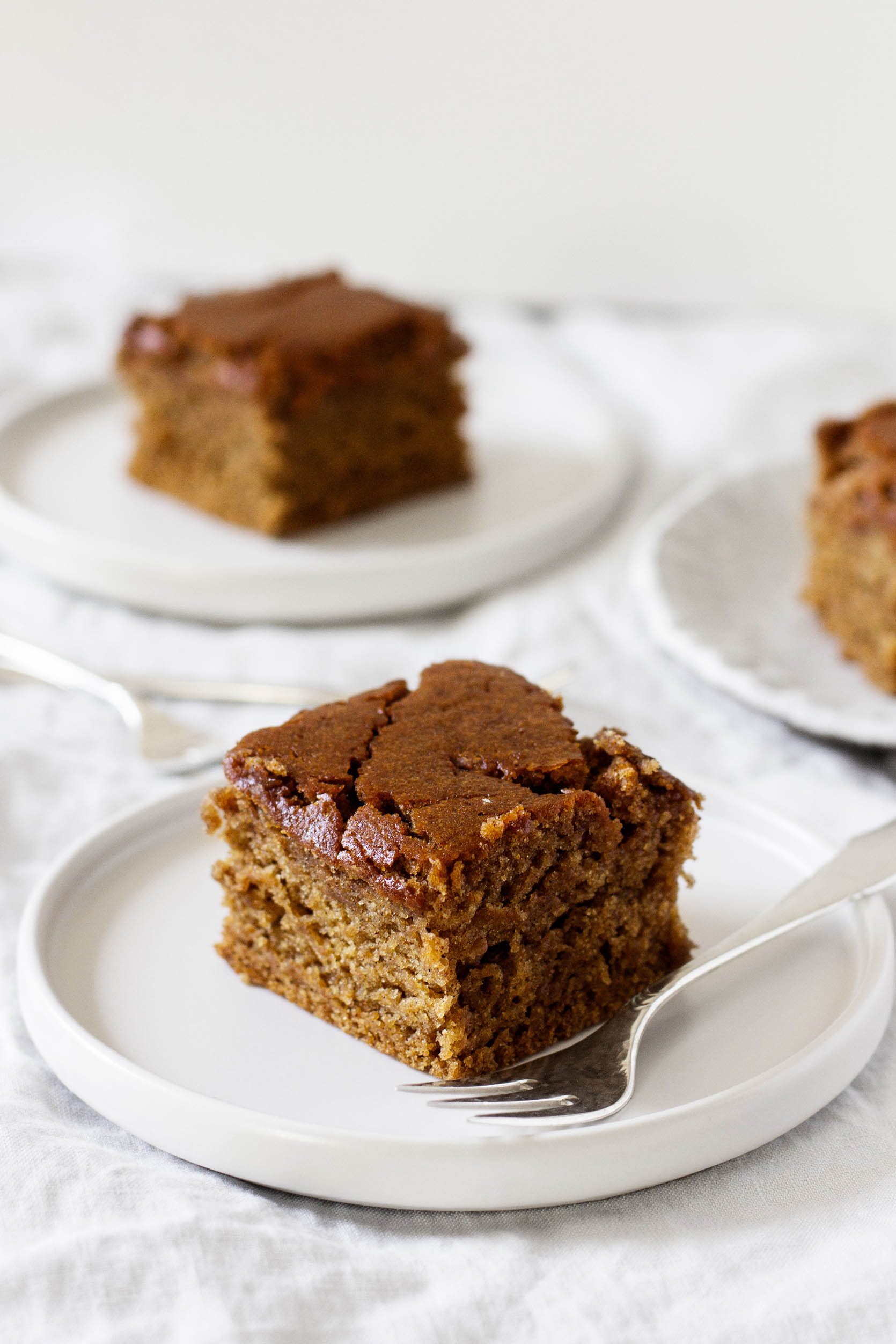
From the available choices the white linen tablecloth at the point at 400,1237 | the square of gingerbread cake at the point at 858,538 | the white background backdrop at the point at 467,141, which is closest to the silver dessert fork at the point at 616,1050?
the white linen tablecloth at the point at 400,1237

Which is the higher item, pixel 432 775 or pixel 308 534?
pixel 432 775

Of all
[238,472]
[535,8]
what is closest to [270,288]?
[238,472]

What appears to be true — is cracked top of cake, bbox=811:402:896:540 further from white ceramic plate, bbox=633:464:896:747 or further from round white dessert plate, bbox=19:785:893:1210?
round white dessert plate, bbox=19:785:893:1210

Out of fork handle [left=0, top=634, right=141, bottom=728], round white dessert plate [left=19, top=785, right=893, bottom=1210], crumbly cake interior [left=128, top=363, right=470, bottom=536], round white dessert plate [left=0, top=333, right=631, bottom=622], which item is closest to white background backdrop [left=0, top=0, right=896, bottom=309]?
round white dessert plate [left=0, top=333, right=631, bottom=622]

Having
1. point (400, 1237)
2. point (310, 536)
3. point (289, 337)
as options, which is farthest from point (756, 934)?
point (289, 337)

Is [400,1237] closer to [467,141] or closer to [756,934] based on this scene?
[756,934]
